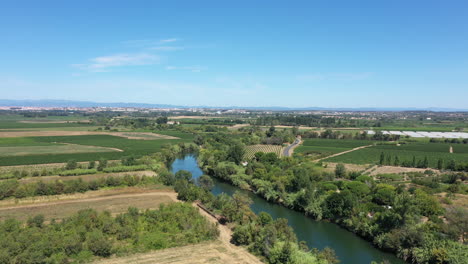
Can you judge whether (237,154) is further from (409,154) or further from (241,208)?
(409,154)

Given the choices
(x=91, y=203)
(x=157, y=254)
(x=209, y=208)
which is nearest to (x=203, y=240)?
(x=157, y=254)

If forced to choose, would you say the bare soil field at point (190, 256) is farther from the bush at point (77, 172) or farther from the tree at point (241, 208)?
the bush at point (77, 172)

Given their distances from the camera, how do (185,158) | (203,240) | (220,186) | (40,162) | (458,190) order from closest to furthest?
(203,240)
(458,190)
(220,186)
(40,162)
(185,158)

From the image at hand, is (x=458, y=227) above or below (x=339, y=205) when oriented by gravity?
above

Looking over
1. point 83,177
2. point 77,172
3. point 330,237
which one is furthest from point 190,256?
point 77,172

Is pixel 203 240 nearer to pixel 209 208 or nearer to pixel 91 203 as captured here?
pixel 209 208

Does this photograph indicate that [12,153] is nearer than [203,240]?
No

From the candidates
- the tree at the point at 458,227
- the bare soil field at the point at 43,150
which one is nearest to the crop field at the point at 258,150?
the bare soil field at the point at 43,150
